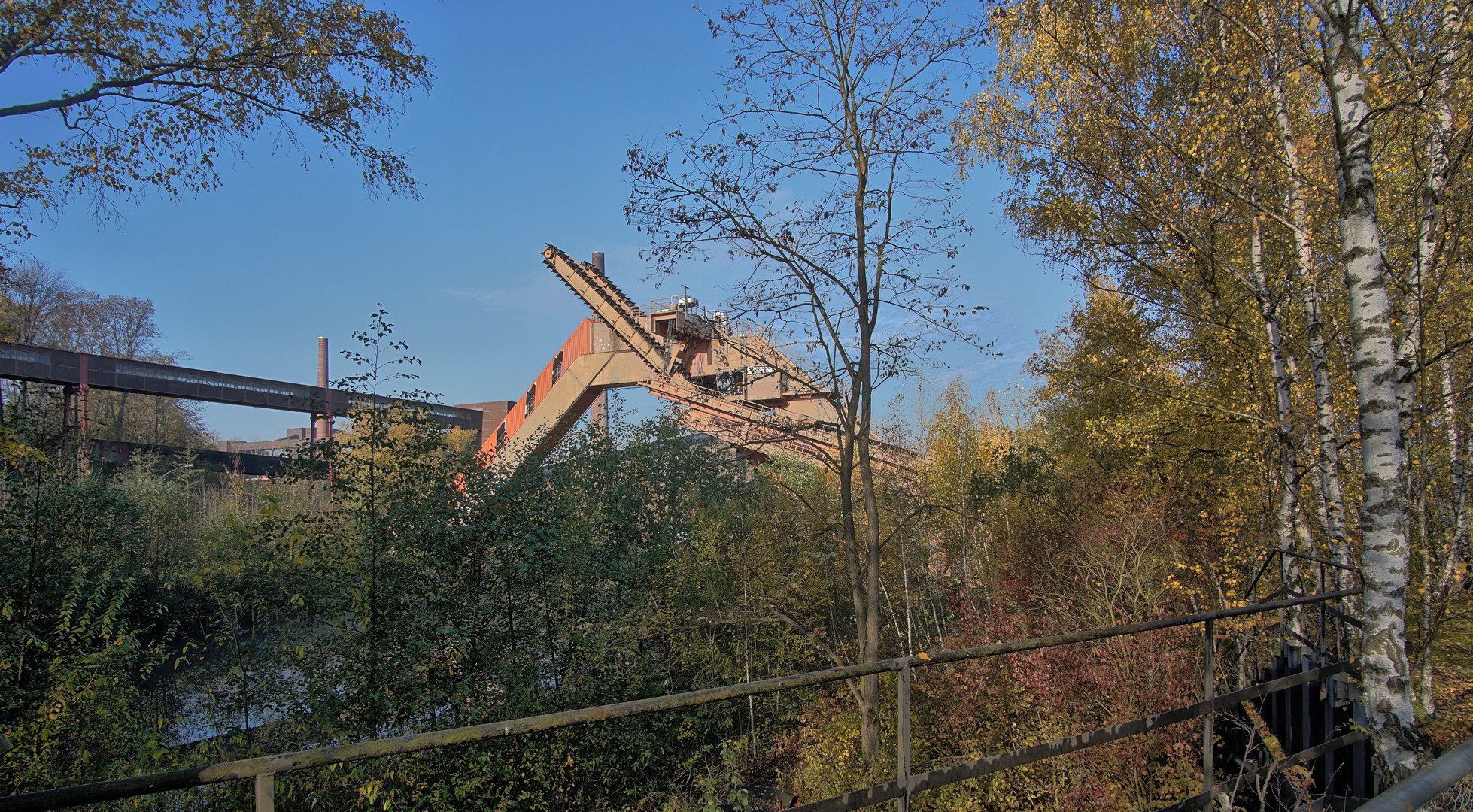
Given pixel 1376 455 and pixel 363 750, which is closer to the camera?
pixel 363 750

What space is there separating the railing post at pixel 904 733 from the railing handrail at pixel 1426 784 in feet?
3.26

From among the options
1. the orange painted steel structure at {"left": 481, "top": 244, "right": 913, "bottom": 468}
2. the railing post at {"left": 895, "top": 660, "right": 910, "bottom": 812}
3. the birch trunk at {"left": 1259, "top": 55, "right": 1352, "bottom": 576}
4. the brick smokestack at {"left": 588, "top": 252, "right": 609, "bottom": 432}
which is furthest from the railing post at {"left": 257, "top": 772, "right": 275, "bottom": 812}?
the brick smokestack at {"left": 588, "top": 252, "right": 609, "bottom": 432}

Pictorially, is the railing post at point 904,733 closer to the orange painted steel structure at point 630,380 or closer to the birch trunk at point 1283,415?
the birch trunk at point 1283,415

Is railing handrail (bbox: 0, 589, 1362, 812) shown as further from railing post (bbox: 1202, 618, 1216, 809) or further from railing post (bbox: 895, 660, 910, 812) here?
railing post (bbox: 1202, 618, 1216, 809)

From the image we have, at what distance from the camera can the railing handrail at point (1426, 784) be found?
3.83 feet

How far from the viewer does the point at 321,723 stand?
753 centimetres

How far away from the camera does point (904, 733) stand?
2.06 m

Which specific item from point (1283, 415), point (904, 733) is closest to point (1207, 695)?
point (904, 733)

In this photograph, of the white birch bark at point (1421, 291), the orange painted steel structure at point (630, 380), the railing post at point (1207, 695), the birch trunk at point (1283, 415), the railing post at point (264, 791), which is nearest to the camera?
the railing post at point (264, 791)

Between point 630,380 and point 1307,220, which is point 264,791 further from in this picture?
point 630,380

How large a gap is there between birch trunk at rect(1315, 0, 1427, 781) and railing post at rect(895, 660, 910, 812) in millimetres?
3461

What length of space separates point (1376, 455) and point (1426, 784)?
3.59 metres

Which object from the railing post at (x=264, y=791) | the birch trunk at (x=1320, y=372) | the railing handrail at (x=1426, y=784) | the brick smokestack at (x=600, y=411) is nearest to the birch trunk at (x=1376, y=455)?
the birch trunk at (x=1320, y=372)

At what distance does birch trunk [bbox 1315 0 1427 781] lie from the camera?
12.8ft
